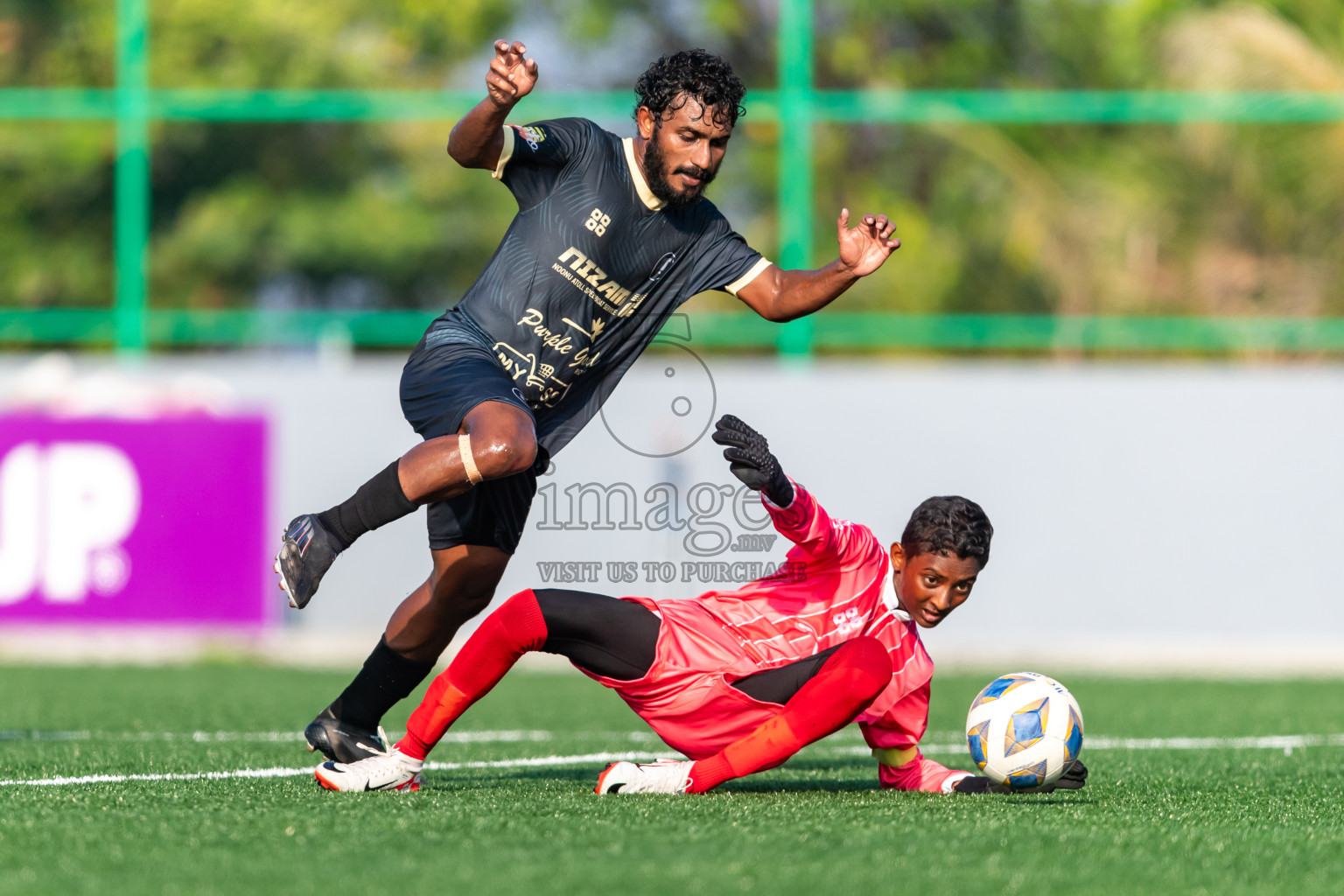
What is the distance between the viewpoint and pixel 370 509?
4.23 meters

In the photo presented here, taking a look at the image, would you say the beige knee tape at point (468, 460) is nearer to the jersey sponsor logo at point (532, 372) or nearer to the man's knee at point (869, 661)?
the jersey sponsor logo at point (532, 372)

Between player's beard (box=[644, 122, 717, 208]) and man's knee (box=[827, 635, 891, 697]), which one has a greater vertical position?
player's beard (box=[644, 122, 717, 208])

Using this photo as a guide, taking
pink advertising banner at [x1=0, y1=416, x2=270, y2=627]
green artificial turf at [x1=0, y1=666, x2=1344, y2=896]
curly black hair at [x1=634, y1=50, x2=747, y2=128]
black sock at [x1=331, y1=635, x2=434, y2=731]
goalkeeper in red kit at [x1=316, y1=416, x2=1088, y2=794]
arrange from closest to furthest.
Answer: green artificial turf at [x1=0, y1=666, x2=1344, y2=896], goalkeeper in red kit at [x1=316, y1=416, x2=1088, y2=794], curly black hair at [x1=634, y1=50, x2=747, y2=128], black sock at [x1=331, y1=635, x2=434, y2=731], pink advertising banner at [x1=0, y1=416, x2=270, y2=627]

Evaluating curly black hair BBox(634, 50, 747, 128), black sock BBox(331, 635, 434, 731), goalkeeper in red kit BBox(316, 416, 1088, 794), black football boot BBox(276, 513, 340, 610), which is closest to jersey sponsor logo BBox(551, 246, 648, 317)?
curly black hair BBox(634, 50, 747, 128)

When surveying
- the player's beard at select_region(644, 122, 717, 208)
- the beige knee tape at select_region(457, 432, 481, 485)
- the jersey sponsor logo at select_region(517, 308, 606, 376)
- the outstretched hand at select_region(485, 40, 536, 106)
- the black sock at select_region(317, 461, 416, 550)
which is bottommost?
the black sock at select_region(317, 461, 416, 550)

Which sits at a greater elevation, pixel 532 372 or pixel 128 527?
pixel 532 372

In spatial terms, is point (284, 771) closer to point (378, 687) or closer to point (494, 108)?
point (378, 687)

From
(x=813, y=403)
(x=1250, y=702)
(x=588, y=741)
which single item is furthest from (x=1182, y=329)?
(x=588, y=741)

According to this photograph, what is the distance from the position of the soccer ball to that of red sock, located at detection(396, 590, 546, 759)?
4.25ft

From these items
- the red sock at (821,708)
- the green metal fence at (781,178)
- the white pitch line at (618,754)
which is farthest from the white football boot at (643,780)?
the green metal fence at (781,178)

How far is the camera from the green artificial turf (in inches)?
127

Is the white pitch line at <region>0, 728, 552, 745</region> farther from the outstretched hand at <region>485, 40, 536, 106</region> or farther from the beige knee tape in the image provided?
the outstretched hand at <region>485, 40, 536, 106</region>

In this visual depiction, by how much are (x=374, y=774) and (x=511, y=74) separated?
1964 millimetres

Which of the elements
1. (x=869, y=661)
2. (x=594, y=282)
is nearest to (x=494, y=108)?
(x=594, y=282)
